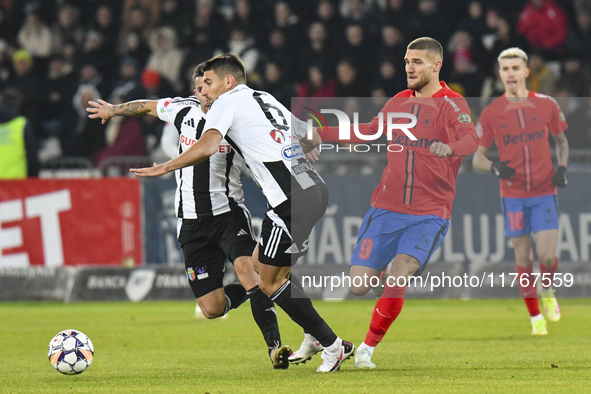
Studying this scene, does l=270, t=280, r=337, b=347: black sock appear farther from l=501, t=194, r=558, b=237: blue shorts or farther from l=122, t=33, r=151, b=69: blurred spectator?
l=122, t=33, r=151, b=69: blurred spectator

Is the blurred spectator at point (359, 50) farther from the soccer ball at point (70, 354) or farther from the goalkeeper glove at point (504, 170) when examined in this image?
the soccer ball at point (70, 354)

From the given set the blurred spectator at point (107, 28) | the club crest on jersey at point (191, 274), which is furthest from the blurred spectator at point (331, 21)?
the club crest on jersey at point (191, 274)

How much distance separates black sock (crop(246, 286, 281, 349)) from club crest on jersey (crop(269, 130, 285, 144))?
1254 millimetres

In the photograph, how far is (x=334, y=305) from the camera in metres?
12.7

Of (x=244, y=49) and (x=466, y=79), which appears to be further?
(x=244, y=49)

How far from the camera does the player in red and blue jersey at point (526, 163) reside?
9406mm

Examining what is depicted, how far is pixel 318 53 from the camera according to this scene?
50.3ft

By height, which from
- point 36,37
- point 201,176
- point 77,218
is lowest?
point 77,218

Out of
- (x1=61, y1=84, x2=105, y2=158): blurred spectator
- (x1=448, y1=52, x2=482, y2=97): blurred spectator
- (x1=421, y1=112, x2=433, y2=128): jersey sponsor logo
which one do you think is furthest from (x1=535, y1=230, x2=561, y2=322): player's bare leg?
(x1=61, y1=84, x2=105, y2=158): blurred spectator

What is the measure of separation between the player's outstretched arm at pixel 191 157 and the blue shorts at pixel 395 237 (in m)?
1.64

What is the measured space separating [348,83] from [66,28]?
6219mm

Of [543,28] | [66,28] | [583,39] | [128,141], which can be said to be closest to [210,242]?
[128,141]

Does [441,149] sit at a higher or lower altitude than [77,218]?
higher

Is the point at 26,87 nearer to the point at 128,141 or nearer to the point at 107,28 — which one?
the point at 107,28
